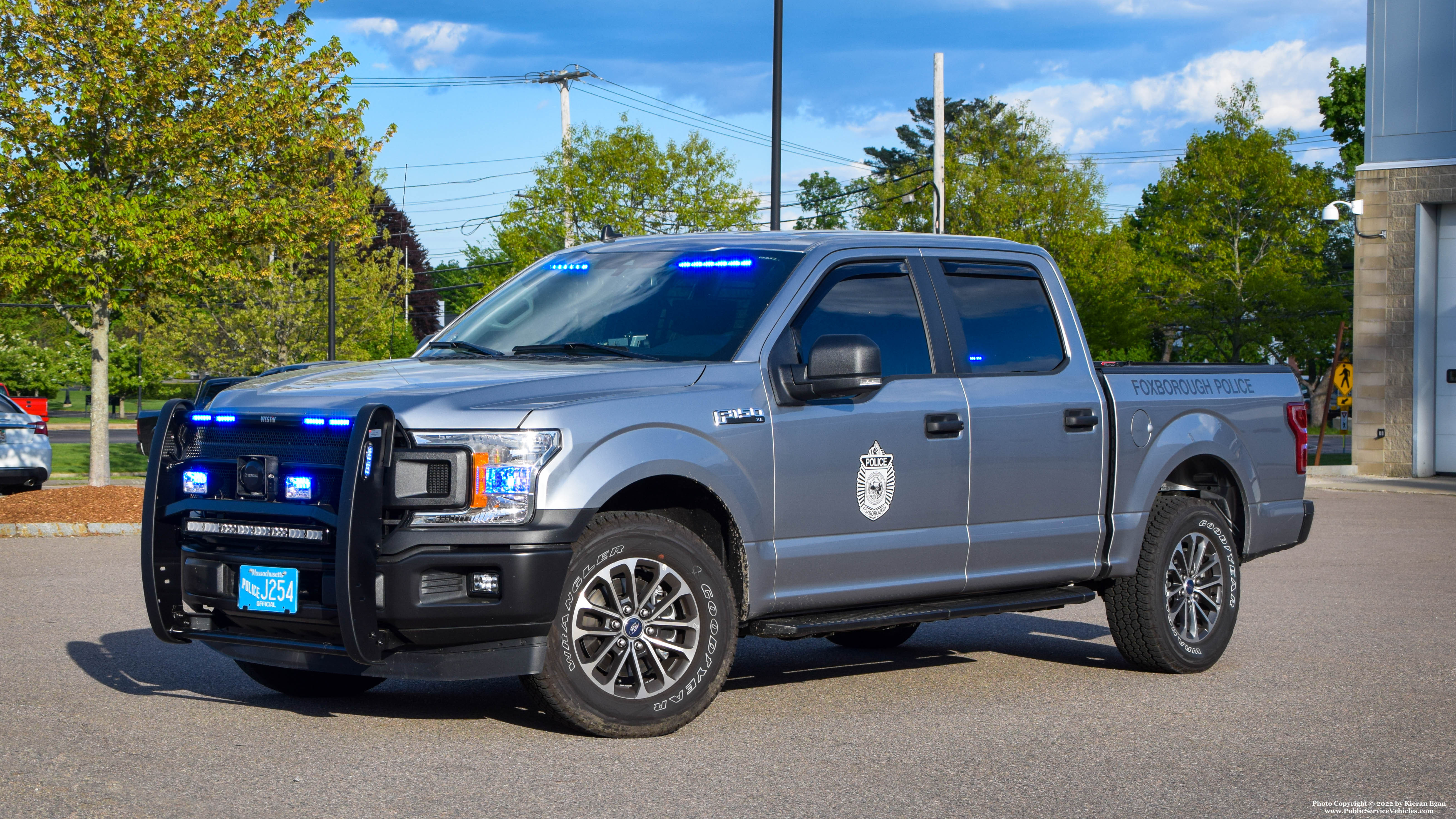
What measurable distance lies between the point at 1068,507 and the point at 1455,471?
2152 centimetres

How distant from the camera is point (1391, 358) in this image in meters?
26.2

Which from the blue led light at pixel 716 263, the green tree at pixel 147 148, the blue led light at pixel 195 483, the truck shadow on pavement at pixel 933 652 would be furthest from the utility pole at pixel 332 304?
the blue led light at pixel 195 483

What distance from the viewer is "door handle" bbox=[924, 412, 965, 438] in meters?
6.84

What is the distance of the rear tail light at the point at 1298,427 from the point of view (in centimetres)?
872

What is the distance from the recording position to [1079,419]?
7.46 metres

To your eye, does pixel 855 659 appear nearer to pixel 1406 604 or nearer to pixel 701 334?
pixel 701 334

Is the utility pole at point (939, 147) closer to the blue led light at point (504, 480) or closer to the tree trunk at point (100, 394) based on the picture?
the tree trunk at point (100, 394)

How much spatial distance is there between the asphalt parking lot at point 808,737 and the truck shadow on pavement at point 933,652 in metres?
0.03

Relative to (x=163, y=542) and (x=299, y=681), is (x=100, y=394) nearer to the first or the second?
(x=299, y=681)

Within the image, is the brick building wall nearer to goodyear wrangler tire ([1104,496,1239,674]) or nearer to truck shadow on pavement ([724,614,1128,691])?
truck shadow on pavement ([724,614,1128,691])

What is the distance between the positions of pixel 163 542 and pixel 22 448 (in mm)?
15267

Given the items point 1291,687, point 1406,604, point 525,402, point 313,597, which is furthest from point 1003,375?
point 1406,604

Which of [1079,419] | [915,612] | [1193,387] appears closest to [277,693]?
[915,612]

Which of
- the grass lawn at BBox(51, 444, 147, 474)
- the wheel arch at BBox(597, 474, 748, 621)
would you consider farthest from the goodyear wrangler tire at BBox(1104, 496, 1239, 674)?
the grass lawn at BBox(51, 444, 147, 474)
